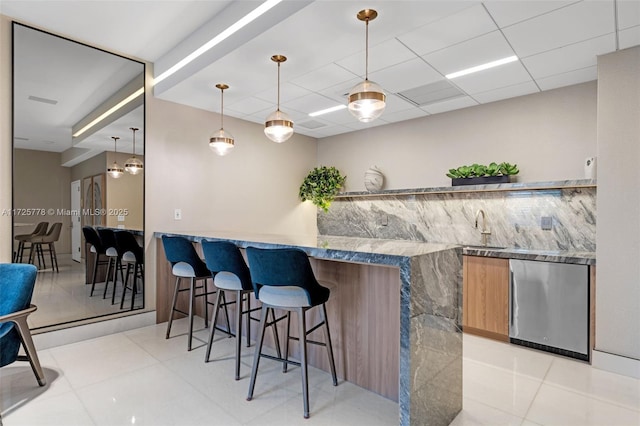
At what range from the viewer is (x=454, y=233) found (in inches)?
171

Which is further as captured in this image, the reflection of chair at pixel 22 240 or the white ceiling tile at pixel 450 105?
the white ceiling tile at pixel 450 105

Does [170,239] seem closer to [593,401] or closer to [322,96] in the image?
[322,96]

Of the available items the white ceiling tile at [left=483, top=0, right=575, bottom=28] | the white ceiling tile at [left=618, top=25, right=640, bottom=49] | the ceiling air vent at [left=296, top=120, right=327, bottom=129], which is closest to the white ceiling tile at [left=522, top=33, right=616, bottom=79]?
the white ceiling tile at [left=618, top=25, right=640, bottom=49]

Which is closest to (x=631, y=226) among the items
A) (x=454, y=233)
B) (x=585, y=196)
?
(x=585, y=196)

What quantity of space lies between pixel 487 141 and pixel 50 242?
15.8ft

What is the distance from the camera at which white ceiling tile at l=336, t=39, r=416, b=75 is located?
8.97ft

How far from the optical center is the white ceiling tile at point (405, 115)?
14.6ft

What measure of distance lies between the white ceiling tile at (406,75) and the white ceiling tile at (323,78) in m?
0.28

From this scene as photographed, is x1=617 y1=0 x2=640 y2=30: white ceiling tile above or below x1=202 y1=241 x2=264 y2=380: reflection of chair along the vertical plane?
above

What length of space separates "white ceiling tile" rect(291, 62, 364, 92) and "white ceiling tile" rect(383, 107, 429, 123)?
1268mm

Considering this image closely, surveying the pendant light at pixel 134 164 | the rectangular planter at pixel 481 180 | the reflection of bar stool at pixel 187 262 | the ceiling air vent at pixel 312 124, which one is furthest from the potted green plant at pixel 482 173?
the pendant light at pixel 134 164

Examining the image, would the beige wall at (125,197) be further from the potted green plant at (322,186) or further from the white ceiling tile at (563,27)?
the white ceiling tile at (563,27)

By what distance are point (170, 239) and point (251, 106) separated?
6.53 ft

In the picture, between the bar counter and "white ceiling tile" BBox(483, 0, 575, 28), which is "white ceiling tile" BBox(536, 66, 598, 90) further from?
the bar counter
